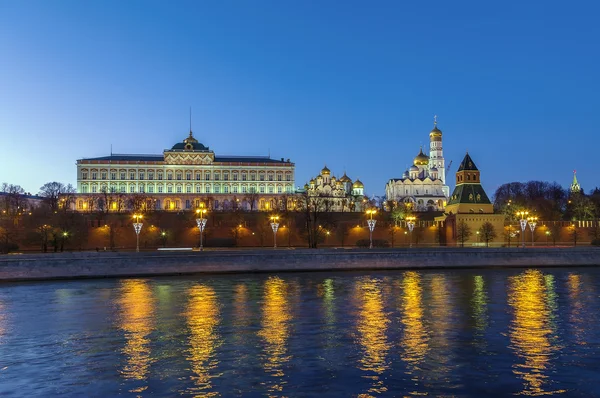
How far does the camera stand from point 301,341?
21.3 meters

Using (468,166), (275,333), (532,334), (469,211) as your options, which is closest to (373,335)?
(275,333)

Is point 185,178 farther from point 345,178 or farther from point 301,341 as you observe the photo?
point 301,341

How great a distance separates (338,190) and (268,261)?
10363 cm

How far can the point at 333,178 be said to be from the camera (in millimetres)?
155625

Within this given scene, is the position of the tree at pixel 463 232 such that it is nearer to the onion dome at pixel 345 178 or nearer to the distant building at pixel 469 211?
the distant building at pixel 469 211

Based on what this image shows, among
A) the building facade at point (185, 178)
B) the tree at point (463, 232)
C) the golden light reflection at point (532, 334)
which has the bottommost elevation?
the golden light reflection at point (532, 334)

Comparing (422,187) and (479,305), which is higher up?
(422,187)

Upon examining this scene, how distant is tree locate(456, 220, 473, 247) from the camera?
79875 mm

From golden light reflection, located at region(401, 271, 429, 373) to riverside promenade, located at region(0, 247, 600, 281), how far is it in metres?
11.3

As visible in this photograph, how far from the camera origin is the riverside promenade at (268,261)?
43.5m

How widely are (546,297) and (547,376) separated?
17.3 metres

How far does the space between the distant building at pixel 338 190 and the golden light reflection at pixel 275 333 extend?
104 meters

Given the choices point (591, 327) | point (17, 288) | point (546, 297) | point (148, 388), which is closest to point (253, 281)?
point (17, 288)

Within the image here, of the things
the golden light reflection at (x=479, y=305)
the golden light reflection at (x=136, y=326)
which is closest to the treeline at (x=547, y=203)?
the golden light reflection at (x=479, y=305)
